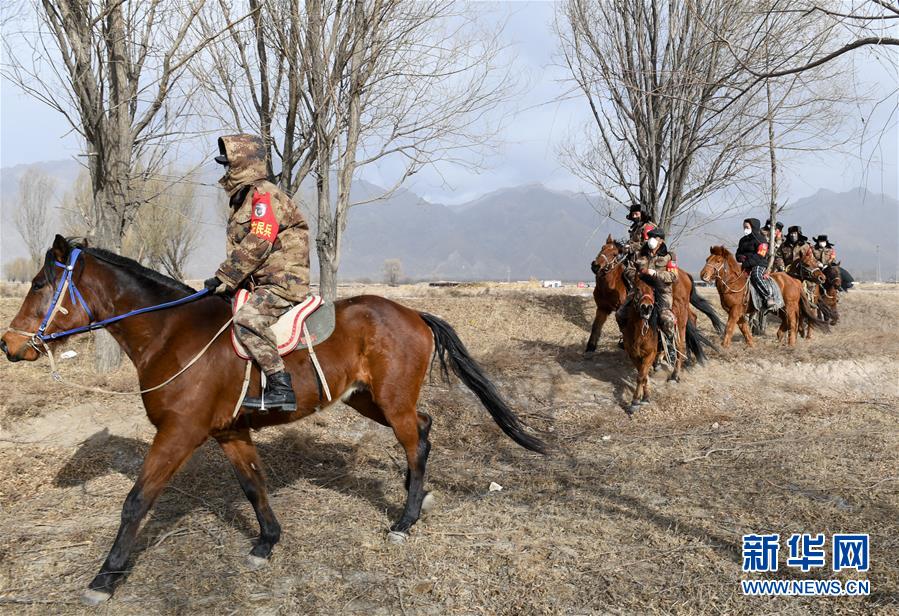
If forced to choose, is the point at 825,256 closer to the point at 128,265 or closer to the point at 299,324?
the point at 299,324

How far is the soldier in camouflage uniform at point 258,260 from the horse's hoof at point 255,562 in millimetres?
1032

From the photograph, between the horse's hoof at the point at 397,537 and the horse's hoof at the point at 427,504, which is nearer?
the horse's hoof at the point at 397,537

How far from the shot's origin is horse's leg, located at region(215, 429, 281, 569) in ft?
14.8

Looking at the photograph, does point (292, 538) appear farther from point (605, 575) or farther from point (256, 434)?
point (256, 434)

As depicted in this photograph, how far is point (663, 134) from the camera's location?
572 inches

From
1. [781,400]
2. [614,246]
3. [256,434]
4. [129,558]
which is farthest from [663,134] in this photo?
[129,558]

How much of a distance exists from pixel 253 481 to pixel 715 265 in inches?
444

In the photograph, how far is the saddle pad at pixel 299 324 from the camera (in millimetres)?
4500

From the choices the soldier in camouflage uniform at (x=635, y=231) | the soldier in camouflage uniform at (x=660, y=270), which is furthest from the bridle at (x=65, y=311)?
the soldier in camouflage uniform at (x=635, y=231)

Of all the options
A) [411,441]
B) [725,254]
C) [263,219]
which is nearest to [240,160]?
[263,219]

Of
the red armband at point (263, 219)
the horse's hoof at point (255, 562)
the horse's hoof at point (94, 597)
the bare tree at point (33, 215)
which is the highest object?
the bare tree at point (33, 215)

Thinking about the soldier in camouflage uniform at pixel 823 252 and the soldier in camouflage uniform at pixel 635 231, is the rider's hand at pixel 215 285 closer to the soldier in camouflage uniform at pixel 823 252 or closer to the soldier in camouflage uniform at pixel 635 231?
the soldier in camouflage uniform at pixel 635 231

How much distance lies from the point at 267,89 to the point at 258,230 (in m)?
8.39

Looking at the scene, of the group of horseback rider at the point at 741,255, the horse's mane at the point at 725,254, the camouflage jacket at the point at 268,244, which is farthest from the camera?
the horse's mane at the point at 725,254
